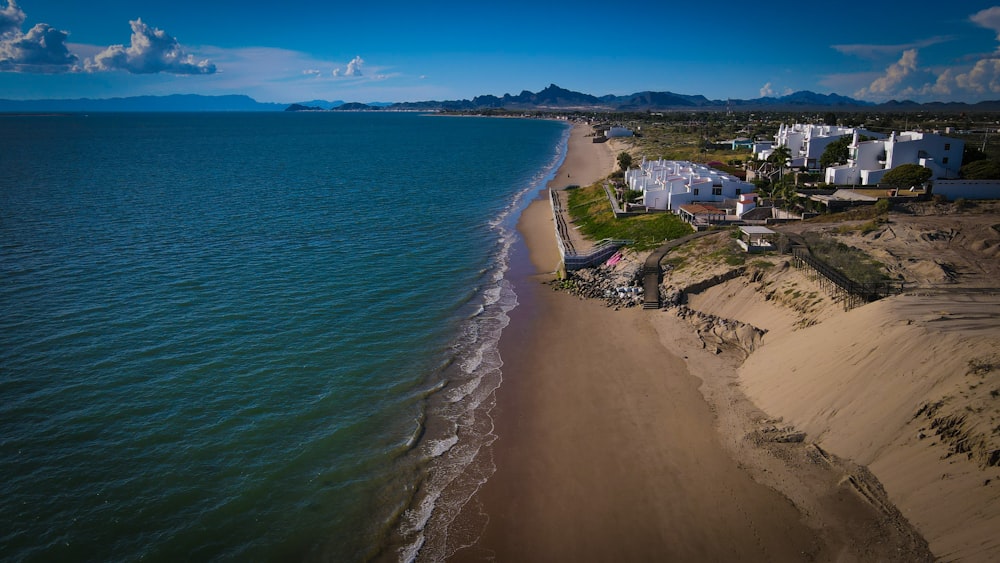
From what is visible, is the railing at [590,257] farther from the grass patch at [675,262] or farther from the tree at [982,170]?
the tree at [982,170]

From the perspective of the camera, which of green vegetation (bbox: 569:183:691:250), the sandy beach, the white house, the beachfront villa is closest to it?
the sandy beach

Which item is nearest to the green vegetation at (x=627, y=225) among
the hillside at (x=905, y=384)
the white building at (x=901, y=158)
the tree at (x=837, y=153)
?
the hillside at (x=905, y=384)

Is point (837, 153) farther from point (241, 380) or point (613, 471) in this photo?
point (241, 380)

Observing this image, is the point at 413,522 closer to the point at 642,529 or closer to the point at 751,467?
the point at 642,529

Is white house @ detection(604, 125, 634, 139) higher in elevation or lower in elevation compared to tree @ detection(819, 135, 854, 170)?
higher

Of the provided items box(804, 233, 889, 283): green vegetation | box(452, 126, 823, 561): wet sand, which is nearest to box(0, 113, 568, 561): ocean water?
box(452, 126, 823, 561): wet sand

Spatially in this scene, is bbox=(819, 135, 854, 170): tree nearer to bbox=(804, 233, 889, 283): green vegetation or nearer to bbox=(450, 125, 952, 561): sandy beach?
bbox=(804, 233, 889, 283): green vegetation
